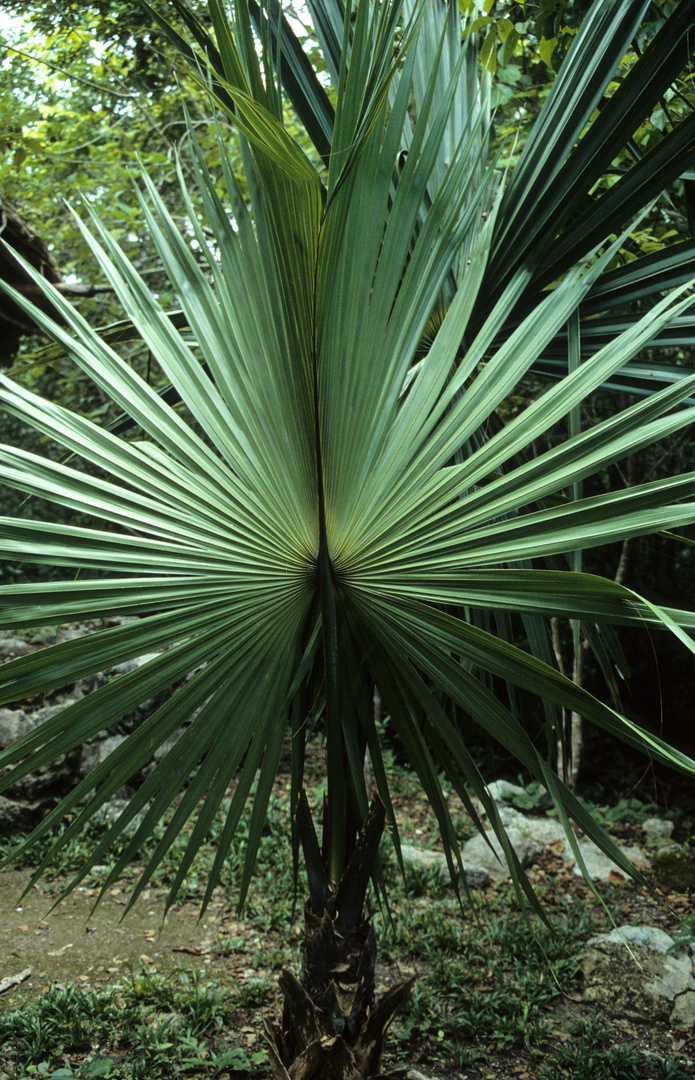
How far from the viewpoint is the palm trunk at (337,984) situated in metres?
1.51

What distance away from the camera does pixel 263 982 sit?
3.19 metres

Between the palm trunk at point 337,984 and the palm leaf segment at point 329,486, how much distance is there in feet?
0.48

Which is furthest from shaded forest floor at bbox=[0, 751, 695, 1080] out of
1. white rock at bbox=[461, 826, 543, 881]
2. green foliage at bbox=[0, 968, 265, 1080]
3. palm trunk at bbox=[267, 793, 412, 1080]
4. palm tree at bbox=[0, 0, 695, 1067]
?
palm tree at bbox=[0, 0, 695, 1067]

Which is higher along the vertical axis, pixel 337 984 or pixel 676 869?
pixel 337 984

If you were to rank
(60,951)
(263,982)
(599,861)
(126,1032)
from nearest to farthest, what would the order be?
(126,1032)
(263,982)
(60,951)
(599,861)

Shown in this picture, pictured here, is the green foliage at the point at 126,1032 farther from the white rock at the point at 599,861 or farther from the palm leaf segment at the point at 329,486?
the white rock at the point at 599,861

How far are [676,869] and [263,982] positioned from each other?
2.55 meters

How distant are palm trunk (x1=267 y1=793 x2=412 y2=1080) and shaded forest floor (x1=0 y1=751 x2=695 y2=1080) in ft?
2.02

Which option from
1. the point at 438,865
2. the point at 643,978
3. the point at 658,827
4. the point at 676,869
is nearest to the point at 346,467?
the point at 643,978

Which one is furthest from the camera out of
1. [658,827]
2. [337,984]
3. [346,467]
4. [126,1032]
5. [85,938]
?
[658,827]

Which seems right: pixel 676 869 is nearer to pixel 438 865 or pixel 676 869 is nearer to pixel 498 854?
pixel 498 854

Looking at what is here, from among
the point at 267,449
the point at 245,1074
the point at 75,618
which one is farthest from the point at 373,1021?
the point at 245,1074

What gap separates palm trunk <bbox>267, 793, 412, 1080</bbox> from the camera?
1.51m

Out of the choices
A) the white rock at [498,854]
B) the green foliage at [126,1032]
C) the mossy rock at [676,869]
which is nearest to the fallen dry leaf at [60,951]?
the green foliage at [126,1032]
